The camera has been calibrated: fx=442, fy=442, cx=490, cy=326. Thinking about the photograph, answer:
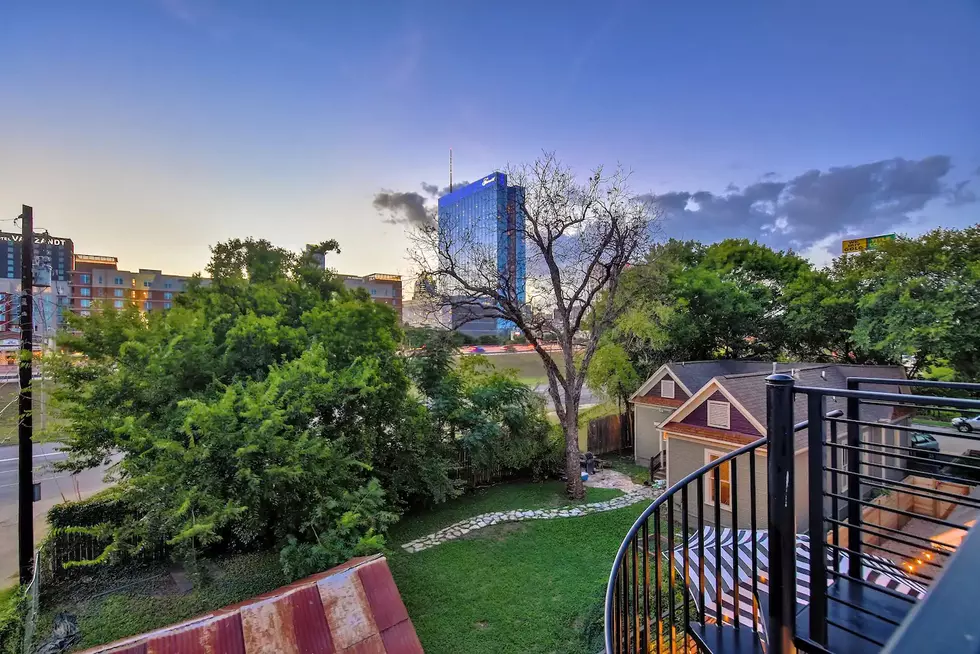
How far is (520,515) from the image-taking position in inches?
428

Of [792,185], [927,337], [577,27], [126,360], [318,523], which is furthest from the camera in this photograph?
[792,185]

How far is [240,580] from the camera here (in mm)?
Answer: 7746

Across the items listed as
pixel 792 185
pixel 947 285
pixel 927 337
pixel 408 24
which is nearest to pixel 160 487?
pixel 408 24

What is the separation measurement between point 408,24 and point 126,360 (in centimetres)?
789

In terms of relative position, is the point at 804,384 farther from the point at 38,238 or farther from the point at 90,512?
the point at 90,512

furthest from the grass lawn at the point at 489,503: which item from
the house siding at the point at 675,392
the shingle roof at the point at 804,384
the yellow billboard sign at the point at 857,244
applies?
the yellow billboard sign at the point at 857,244

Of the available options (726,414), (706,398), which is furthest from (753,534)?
(706,398)

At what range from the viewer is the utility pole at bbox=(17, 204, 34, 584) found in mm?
6531

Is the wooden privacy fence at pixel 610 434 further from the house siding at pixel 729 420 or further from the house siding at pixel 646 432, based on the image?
the house siding at pixel 729 420

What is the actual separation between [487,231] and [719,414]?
26.2ft

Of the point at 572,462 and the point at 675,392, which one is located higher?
the point at 675,392

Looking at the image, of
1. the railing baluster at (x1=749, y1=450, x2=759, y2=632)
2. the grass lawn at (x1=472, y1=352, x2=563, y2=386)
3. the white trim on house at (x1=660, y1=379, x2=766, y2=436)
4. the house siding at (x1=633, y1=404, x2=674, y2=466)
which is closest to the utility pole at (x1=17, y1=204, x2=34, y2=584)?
the railing baluster at (x1=749, y1=450, x2=759, y2=632)

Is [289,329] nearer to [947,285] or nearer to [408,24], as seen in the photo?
[408,24]

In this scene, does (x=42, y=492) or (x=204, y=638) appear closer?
(x=204, y=638)
